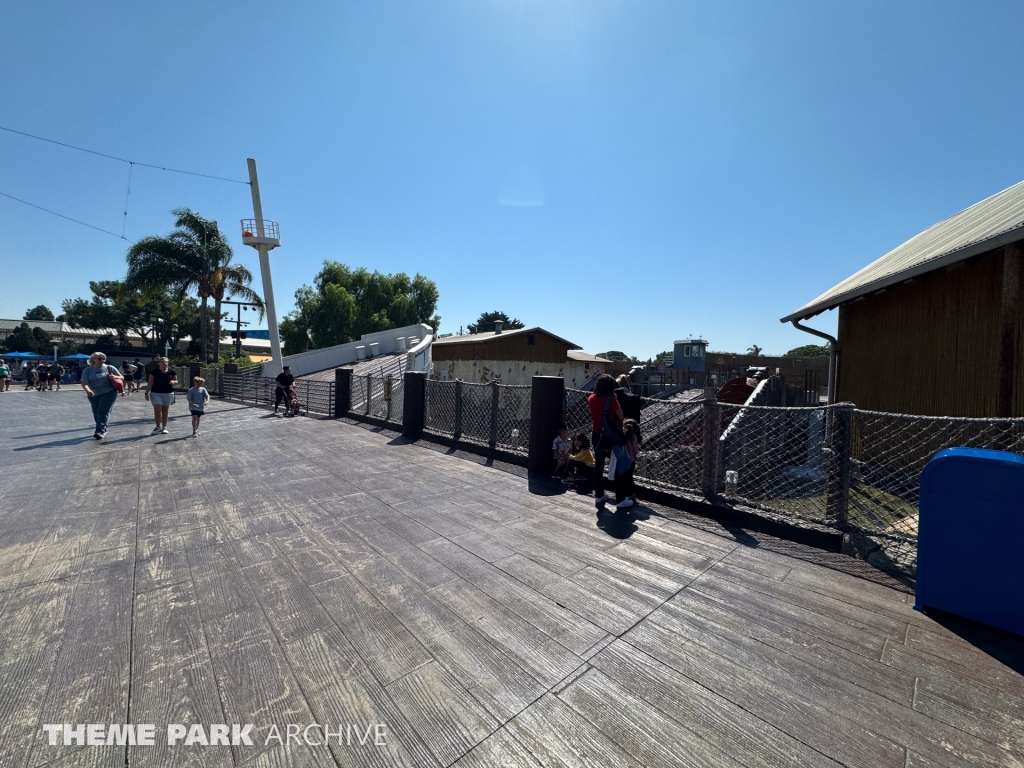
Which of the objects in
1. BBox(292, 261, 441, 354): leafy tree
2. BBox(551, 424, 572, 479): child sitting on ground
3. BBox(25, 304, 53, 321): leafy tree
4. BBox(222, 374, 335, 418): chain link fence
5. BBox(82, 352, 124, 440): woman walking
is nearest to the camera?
BBox(551, 424, 572, 479): child sitting on ground

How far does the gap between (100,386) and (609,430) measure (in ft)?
28.9

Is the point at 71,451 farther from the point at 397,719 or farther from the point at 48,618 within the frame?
the point at 397,719

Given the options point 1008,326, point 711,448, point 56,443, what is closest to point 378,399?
point 56,443

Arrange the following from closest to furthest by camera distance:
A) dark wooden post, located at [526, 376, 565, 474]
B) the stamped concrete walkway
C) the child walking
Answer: the stamped concrete walkway
dark wooden post, located at [526, 376, 565, 474]
the child walking

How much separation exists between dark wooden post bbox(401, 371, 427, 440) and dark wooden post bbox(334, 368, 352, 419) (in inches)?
147

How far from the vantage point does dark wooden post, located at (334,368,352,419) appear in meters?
12.3

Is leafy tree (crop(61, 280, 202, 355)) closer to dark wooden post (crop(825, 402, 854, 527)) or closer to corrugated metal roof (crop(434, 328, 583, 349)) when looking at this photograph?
corrugated metal roof (crop(434, 328, 583, 349))

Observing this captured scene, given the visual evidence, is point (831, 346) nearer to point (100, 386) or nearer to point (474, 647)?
point (474, 647)

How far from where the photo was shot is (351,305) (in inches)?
1602

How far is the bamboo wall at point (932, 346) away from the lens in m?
5.62

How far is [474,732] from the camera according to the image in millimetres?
1934

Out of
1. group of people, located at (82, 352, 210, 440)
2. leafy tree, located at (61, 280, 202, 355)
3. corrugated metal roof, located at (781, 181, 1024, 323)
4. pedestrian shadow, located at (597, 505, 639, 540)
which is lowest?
pedestrian shadow, located at (597, 505, 639, 540)

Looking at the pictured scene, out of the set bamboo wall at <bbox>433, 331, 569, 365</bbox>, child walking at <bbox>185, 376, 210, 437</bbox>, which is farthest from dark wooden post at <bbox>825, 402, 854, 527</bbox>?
bamboo wall at <bbox>433, 331, 569, 365</bbox>

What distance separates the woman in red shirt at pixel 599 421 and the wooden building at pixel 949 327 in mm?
4171
